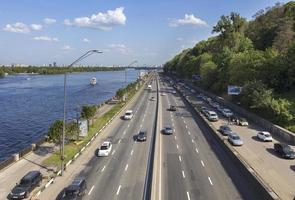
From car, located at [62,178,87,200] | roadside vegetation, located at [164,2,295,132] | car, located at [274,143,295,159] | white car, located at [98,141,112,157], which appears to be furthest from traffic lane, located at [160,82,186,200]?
roadside vegetation, located at [164,2,295,132]

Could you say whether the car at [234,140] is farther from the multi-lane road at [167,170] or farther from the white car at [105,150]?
the white car at [105,150]

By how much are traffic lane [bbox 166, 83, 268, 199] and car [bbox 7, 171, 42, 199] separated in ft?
55.5

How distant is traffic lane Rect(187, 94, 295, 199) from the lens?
120 ft

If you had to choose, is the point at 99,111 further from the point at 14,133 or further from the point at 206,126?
the point at 206,126

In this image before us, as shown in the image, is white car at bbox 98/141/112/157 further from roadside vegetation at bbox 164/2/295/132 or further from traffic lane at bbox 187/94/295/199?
roadside vegetation at bbox 164/2/295/132

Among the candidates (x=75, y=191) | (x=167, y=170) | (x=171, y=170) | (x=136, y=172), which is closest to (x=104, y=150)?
(x=136, y=172)

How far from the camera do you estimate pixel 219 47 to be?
→ 162 m

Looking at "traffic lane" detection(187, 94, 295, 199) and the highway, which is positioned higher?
"traffic lane" detection(187, 94, 295, 199)

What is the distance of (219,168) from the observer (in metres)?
42.8

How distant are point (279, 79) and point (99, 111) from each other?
43735mm

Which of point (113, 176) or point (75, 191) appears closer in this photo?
point (75, 191)

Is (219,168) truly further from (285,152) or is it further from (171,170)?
(285,152)

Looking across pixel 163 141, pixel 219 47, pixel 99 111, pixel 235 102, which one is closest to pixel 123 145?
pixel 163 141

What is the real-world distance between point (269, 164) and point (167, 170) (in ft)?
40.1
